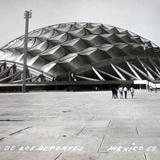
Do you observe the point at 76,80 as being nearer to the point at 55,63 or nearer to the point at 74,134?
the point at 55,63

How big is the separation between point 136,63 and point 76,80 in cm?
1536

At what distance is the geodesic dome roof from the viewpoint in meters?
75.1

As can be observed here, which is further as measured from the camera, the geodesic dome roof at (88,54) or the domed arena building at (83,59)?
the geodesic dome roof at (88,54)

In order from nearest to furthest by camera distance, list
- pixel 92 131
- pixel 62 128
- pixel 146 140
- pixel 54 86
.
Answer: pixel 146 140, pixel 92 131, pixel 62 128, pixel 54 86

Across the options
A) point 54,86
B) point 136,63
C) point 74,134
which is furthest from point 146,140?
point 136,63

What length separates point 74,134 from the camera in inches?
395

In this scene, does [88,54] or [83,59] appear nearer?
[83,59]

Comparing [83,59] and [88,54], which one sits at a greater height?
[88,54]

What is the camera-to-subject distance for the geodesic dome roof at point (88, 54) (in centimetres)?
7506

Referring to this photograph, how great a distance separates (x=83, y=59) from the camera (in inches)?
3078

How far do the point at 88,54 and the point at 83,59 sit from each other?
65.4 inches

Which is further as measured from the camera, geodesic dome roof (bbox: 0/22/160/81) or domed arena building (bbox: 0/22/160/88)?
geodesic dome roof (bbox: 0/22/160/81)

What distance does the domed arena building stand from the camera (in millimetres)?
72750

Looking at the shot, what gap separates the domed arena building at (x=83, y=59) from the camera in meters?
72.8
